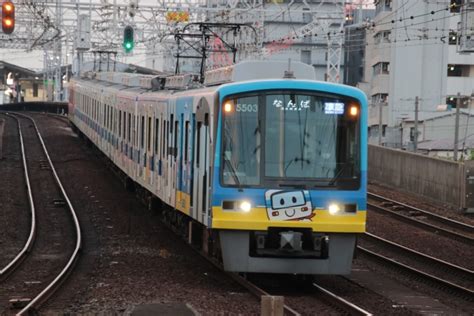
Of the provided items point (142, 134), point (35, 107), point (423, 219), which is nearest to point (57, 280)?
point (142, 134)

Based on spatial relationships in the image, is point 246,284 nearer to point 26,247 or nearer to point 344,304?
point 344,304

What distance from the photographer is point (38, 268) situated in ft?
46.7

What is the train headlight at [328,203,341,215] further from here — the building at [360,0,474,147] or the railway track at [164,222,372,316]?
the building at [360,0,474,147]

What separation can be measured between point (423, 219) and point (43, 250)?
9.38 meters

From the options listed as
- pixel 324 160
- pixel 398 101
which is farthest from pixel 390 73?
pixel 324 160

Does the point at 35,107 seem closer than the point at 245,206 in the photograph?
No

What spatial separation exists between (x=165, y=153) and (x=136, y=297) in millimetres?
5642

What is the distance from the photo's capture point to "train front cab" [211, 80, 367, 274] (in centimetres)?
1171

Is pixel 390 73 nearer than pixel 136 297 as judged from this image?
No

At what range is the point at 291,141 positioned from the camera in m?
11.9

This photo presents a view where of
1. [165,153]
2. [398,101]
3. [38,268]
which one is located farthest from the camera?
[398,101]

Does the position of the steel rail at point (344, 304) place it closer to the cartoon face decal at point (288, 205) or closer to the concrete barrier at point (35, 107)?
the cartoon face decal at point (288, 205)

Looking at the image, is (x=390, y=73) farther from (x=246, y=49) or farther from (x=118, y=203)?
(x=118, y=203)

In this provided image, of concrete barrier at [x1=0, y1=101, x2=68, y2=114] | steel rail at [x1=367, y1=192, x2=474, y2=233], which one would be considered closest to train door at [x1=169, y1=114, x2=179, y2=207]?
steel rail at [x1=367, y1=192, x2=474, y2=233]
